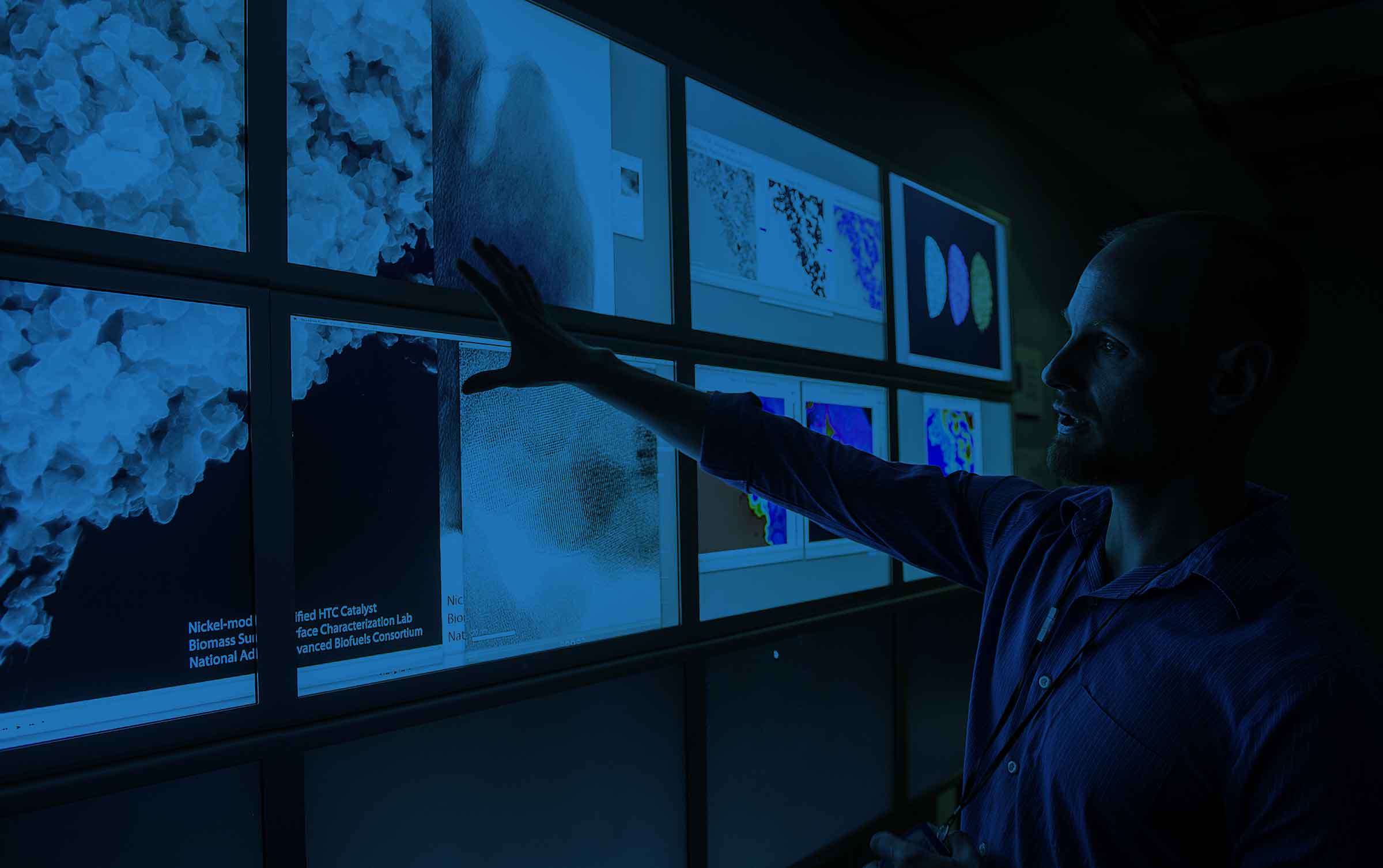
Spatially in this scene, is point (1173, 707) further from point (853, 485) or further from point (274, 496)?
point (274, 496)

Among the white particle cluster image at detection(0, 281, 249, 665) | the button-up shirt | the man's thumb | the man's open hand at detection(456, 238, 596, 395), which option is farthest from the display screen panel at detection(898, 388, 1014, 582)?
the white particle cluster image at detection(0, 281, 249, 665)

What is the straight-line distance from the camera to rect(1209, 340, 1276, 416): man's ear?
950 millimetres

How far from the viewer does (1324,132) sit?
4477 mm

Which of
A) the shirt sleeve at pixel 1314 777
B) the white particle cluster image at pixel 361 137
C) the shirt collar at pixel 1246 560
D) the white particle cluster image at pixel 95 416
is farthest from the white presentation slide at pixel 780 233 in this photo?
the shirt sleeve at pixel 1314 777

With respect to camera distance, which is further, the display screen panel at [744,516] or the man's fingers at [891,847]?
the display screen panel at [744,516]

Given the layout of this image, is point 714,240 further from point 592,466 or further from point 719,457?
point 719,457

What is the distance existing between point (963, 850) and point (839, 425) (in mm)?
1690

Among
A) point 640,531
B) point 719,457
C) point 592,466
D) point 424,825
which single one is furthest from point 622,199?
point 424,825

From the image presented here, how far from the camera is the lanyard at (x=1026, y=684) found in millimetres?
934

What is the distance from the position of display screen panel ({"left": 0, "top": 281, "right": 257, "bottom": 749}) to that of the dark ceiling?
2.51 meters

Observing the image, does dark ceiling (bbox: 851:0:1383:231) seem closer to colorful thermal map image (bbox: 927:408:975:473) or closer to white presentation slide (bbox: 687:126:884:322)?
white presentation slide (bbox: 687:126:884:322)

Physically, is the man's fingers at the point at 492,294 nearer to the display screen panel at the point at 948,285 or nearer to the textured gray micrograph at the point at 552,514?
the textured gray micrograph at the point at 552,514

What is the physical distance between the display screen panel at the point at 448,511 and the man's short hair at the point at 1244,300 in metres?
1.09

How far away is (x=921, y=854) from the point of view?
813 millimetres
